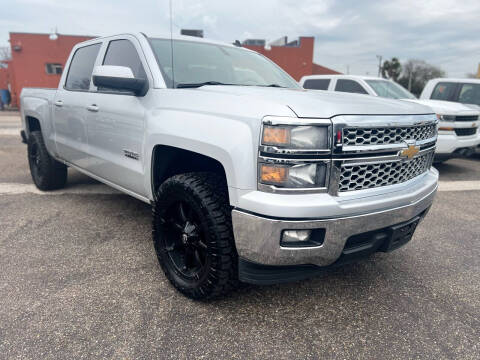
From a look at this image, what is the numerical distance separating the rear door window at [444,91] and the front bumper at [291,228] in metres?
7.46

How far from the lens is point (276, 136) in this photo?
5.68 ft

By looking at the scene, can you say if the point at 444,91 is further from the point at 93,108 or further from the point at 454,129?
the point at 93,108

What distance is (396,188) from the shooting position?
6.89 feet

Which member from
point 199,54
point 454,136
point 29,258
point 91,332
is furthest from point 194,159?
point 454,136

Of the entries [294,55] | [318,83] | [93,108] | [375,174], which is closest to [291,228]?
[375,174]

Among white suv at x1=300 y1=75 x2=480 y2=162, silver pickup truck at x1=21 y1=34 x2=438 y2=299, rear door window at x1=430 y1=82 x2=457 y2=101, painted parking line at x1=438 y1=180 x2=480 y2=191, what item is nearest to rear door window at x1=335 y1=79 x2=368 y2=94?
white suv at x1=300 y1=75 x2=480 y2=162

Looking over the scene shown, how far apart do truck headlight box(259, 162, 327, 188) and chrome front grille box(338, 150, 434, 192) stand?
12cm

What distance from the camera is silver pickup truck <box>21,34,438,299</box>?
175cm

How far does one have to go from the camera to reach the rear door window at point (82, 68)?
11.8ft

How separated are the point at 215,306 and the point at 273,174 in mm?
1016

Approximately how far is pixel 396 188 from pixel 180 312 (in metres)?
1.49

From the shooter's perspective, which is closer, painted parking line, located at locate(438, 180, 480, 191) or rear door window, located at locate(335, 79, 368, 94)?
painted parking line, located at locate(438, 180, 480, 191)

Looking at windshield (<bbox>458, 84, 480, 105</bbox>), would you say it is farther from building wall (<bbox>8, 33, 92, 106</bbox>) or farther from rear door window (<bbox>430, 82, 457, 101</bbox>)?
building wall (<bbox>8, 33, 92, 106</bbox>)

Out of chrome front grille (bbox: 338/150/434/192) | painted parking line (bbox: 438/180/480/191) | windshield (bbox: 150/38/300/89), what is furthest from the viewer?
painted parking line (bbox: 438/180/480/191)
